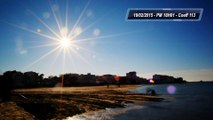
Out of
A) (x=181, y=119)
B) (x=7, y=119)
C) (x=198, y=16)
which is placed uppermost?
(x=198, y=16)

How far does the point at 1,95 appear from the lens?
3672cm

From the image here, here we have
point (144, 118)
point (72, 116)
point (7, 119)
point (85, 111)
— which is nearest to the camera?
point (7, 119)

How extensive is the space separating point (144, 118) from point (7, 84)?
26.2m

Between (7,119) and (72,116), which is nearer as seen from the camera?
(7,119)

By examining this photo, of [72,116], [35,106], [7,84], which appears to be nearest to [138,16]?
[72,116]

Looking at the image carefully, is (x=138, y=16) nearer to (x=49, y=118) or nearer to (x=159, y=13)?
(x=159, y=13)

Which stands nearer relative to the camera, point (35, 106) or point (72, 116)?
point (72, 116)

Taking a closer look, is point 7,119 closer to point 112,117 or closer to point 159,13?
point 112,117

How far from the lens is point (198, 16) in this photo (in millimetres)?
26312

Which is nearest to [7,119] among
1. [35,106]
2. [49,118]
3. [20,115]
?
[20,115]

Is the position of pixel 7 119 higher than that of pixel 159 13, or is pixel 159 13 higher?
pixel 159 13

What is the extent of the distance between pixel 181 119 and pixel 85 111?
12897 mm

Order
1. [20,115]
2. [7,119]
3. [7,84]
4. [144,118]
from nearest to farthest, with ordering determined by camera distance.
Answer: [7,119], [20,115], [144,118], [7,84]

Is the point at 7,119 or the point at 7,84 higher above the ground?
the point at 7,84
